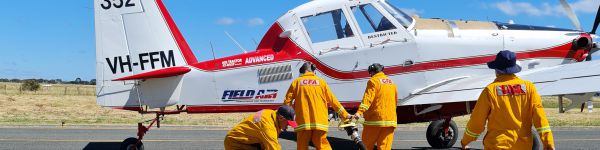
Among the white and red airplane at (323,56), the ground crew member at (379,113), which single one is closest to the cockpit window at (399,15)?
the white and red airplane at (323,56)

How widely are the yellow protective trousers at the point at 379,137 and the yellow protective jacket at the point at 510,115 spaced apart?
295 centimetres

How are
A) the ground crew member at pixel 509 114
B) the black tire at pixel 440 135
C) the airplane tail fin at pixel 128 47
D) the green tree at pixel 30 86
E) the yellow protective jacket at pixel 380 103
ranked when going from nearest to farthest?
the ground crew member at pixel 509 114, the yellow protective jacket at pixel 380 103, the airplane tail fin at pixel 128 47, the black tire at pixel 440 135, the green tree at pixel 30 86

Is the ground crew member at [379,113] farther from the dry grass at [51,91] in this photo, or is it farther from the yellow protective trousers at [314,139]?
the dry grass at [51,91]

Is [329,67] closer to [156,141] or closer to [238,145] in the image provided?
[238,145]

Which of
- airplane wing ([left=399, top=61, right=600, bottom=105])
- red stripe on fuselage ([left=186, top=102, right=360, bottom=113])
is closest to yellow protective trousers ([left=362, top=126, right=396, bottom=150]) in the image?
airplane wing ([left=399, top=61, right=600, bottom=105])

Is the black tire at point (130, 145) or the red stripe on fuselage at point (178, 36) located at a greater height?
the red stripe on fuselage at point (178, 36)

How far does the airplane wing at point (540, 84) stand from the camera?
7387 millimetres

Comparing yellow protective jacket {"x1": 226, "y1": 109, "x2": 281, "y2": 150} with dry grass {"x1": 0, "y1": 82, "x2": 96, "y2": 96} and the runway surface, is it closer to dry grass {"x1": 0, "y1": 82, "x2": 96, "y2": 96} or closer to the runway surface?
the runway surface

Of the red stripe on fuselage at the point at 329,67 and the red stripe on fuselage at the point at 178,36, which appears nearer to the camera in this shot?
the red stripe on fuselage at the point at 329,67

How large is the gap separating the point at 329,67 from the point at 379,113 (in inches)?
75.0

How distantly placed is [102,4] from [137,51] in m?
1.06

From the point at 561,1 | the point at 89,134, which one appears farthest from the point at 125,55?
the point at 561,1

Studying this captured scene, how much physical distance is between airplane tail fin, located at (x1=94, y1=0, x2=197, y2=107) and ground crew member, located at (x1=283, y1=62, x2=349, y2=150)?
3.08 metres

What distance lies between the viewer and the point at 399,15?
33.6ft
